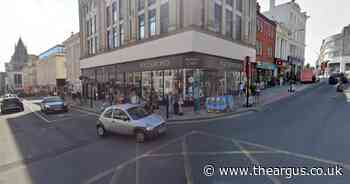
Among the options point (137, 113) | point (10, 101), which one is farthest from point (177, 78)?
point (10, 101)

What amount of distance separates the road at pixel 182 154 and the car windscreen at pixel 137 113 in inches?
43.8

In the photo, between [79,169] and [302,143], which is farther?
[302,143]

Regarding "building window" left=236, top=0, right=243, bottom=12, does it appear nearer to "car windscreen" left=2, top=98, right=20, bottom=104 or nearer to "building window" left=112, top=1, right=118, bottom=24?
"building window" left=112, top=1, right=118, bottom=24

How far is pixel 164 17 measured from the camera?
16016mm

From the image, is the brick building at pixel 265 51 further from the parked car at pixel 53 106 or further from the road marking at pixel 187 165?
the parked car at pixel 53 106

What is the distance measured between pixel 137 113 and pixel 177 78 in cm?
782

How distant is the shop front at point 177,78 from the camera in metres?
14.7

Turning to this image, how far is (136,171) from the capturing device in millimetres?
4809

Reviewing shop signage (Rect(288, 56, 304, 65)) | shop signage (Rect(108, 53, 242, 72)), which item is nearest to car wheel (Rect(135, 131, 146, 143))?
shop signage (Rect(108, 53, 242, 72))

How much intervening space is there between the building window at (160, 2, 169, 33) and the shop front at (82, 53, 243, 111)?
9.52ft

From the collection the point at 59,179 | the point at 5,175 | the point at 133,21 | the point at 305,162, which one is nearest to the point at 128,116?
the point at 59,179

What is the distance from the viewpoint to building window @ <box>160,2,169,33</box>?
1577 cm

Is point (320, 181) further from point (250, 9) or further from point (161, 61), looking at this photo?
point (250, 9)

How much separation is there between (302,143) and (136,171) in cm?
608
